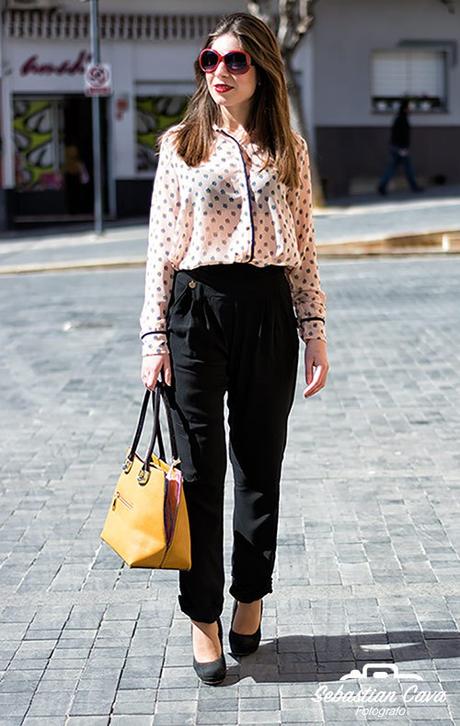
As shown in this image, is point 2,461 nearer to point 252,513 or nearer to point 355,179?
point 252,513

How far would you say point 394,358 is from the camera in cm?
966

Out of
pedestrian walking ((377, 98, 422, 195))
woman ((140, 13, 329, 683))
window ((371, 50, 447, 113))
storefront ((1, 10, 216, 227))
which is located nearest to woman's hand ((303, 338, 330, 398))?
woman ((140, 13, 329, 683))

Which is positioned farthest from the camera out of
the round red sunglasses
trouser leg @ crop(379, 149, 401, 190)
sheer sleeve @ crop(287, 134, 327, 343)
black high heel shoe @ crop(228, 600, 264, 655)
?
trouser leg @ crop(379, 149, 401, 190)

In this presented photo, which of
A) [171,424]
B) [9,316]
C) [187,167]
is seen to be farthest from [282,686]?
[9,316]

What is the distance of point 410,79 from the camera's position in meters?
28.4

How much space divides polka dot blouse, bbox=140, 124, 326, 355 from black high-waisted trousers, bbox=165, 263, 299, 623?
5 centimetres

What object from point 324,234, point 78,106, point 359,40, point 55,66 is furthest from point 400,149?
point 324,234

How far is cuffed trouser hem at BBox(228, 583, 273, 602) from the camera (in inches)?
161

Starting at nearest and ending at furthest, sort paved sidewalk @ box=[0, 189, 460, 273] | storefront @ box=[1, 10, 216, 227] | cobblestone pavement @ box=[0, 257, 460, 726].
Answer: cobblestone pavement @ box=[0, 257, 460, 726] < paved sidewalk @ box=[0, 189, 460, 273] < storefront @ box=[1, 10, 216, 227]

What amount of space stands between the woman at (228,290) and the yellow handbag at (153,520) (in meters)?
0.10

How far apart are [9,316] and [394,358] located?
15.0 feet

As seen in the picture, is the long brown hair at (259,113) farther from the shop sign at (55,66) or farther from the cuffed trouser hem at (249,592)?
the shop sign at (55,66)

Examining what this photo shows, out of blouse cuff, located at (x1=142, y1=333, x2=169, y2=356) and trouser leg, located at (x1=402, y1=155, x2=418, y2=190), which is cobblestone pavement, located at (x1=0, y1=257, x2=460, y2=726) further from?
trouser leg, located at (x1=402, y1=155, x2=418, y2=190)

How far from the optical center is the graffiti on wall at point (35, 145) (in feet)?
89.0
